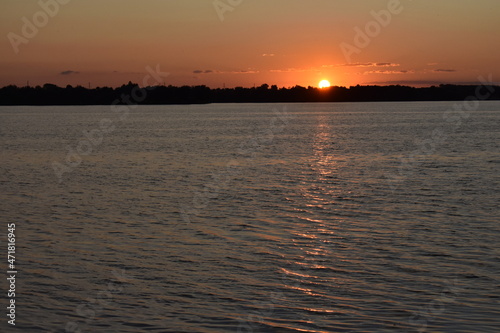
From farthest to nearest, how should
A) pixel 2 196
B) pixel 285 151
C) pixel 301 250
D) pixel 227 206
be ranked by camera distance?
1. pixel 285 151
2. pixel 2 196
3. pixel 227 206
4. pixel 301 250

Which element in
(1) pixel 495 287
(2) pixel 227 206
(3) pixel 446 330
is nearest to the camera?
(3) pixel 446 330

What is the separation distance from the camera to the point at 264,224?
2192cm

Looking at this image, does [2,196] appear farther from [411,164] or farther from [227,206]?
[411,164]

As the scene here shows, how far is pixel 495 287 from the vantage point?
46.0ft

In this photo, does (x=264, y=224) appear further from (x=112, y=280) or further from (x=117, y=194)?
(x=117, y=194)

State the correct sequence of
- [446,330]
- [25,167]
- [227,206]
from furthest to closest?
[25,167] < [227,206] < [446,330]

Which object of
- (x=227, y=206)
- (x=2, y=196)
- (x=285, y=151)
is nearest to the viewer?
(x=227, y=206)

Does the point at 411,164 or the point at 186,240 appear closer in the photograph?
the point at 186,240

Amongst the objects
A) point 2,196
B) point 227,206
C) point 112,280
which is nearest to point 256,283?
point 112,280

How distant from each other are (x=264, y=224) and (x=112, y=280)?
7.93 meters

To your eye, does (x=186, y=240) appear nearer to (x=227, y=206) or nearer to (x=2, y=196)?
(x=227, y=206)

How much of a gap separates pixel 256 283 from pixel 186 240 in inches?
201

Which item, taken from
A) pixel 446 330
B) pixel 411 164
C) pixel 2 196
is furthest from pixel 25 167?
pixel 446 330

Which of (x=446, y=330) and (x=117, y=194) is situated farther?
(x=117, y=194)
